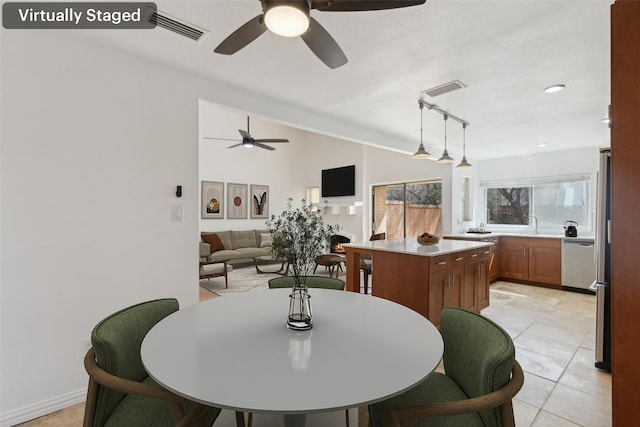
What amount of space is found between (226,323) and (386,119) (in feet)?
11.2

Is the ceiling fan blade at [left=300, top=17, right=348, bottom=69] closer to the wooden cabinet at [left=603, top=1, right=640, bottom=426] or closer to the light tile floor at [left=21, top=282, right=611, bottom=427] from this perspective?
the wooden cabinet at [left=603, top=1, right=640, bottom=426]

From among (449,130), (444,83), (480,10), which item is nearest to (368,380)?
(480,10)

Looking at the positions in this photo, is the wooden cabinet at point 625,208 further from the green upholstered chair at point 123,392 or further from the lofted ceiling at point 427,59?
the green upholstered chair at point 123,392

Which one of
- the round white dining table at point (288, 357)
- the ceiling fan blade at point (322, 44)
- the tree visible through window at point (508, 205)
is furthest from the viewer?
the tree visible through window at point (508, 205)

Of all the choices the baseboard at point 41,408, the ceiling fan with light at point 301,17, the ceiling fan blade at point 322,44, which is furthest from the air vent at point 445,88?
the baseboard at point 41,408

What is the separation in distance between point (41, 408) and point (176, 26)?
2616 millimetres

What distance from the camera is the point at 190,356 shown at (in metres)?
1.02

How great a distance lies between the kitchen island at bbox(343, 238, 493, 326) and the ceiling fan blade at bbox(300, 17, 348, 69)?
1.97m

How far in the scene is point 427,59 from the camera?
2.35 meters

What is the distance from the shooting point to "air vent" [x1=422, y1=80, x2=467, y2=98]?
109 inches

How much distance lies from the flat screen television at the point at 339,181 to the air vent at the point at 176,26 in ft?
19.1

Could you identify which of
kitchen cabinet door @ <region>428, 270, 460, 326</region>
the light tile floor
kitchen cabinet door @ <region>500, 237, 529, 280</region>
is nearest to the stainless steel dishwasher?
the light tile floor

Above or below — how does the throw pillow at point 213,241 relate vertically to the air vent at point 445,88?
below

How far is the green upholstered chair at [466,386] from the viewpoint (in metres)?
0.95
